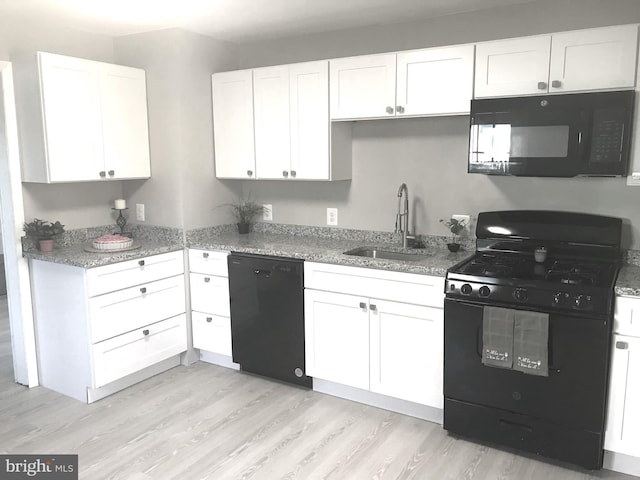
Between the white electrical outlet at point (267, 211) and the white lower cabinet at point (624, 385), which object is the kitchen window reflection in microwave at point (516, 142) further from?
the white electrical outlet at point (267, 211)

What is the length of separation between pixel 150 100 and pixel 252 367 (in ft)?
6.45

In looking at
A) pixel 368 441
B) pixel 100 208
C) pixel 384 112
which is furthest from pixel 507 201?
pixel 100 208

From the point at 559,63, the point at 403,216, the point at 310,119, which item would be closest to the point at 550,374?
the point at 403,216

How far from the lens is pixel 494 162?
2.82m

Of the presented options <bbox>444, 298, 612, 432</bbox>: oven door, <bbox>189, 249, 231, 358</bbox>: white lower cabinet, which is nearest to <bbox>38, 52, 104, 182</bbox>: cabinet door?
<bbox>189, 249, 231, 358</bbox>: white lower cabinet

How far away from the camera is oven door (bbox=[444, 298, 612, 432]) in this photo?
240 cm

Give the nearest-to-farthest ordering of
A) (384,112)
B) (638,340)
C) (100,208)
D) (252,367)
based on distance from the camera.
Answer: (638,340) < (384,112) < (252,367) < (100,208)

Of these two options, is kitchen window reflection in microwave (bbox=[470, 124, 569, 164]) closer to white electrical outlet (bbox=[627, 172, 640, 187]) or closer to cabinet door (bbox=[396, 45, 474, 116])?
cabinet door (bbox=[396, 45, 474, 116])

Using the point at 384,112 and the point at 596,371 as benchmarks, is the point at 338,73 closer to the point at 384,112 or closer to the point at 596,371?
the point at 384,112

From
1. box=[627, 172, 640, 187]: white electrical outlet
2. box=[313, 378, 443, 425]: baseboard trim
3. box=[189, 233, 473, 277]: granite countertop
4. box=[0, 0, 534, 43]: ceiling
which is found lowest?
box=[313, 378, 443, 425]: baseboard trim

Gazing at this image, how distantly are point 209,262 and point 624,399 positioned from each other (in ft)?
8.25

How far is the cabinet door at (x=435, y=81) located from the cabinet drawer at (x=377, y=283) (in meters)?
0.93

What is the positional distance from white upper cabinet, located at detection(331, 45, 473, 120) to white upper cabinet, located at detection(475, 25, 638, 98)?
104 millimetres

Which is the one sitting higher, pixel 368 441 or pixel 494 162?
pixel 494 162
